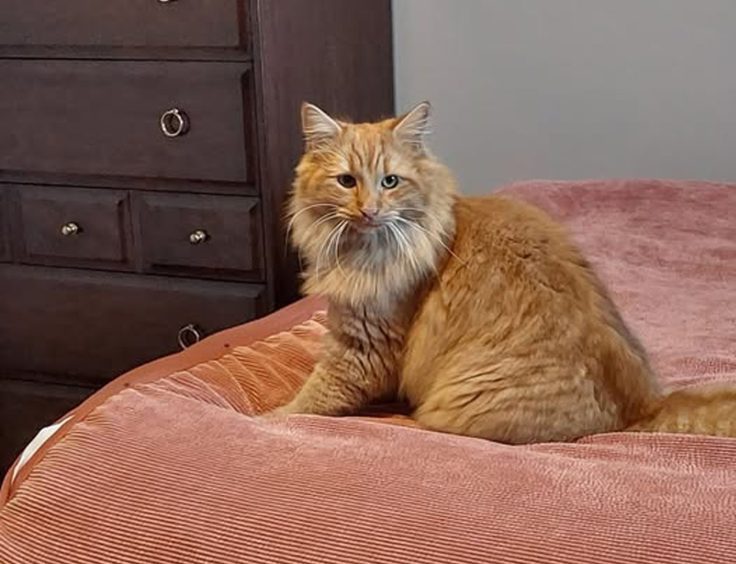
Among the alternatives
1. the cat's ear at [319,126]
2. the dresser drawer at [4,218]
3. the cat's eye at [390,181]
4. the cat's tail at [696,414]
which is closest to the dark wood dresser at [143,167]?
the dresser drawer at [4,218]

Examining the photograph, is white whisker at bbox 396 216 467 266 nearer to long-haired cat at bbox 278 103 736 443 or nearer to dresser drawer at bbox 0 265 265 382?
long-haired cat at bbox 278 103 736 443

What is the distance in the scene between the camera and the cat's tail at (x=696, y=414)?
1320 mm

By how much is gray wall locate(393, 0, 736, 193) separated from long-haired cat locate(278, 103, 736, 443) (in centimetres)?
123

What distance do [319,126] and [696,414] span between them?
660 mm

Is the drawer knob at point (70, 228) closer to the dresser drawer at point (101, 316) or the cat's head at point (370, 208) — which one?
the dresser drawer at point (101, 316)

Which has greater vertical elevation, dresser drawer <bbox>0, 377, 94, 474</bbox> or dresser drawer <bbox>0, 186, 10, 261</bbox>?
dresser drawer <bbox>0, 186, 10, 261</bbox>

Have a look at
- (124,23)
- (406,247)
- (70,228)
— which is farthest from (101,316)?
(406,247)

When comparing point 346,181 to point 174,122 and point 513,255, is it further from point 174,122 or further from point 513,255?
point 174,122

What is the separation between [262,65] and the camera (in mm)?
2160

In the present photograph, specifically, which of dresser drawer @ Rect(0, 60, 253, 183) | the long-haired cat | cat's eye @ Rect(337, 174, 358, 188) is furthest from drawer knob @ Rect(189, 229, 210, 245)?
cat's eye @ Rect(337, 174, 358, 188)

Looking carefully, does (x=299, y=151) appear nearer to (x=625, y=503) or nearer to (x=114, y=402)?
(x=114, y=402)

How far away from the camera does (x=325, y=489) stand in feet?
3.69

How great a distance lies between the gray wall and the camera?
2.67 meters

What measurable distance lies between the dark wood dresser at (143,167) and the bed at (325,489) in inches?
29.3
